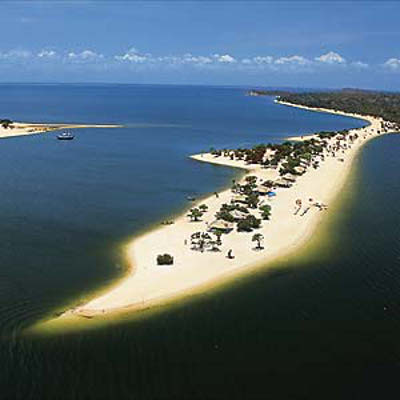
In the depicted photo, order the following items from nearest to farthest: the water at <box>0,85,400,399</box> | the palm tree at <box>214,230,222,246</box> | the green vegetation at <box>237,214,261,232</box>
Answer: the water at <box>0,85,400,399</box>
the palm tree at <box>214,230,222,246</box>
the green vegetation at <box>237,214,261,232</box>

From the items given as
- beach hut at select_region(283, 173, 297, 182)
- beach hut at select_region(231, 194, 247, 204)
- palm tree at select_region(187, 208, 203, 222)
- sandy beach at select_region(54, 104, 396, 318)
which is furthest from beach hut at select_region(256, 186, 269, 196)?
palm tree at select_region(187, 208, 203, 222)

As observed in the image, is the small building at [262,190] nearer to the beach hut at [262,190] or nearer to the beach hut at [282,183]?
the beach hut at [262,190]

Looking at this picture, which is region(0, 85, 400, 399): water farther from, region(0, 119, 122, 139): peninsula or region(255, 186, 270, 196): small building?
region(0, 119, 122, 139): peninsula

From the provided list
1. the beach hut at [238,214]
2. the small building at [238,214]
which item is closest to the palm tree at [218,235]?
the small building at [238,214]

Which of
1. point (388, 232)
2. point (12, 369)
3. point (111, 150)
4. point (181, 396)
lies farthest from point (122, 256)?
point (111, 150)

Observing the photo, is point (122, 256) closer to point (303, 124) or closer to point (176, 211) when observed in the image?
point (176, 211)

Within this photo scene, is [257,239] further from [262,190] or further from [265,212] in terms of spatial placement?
[262,190]
